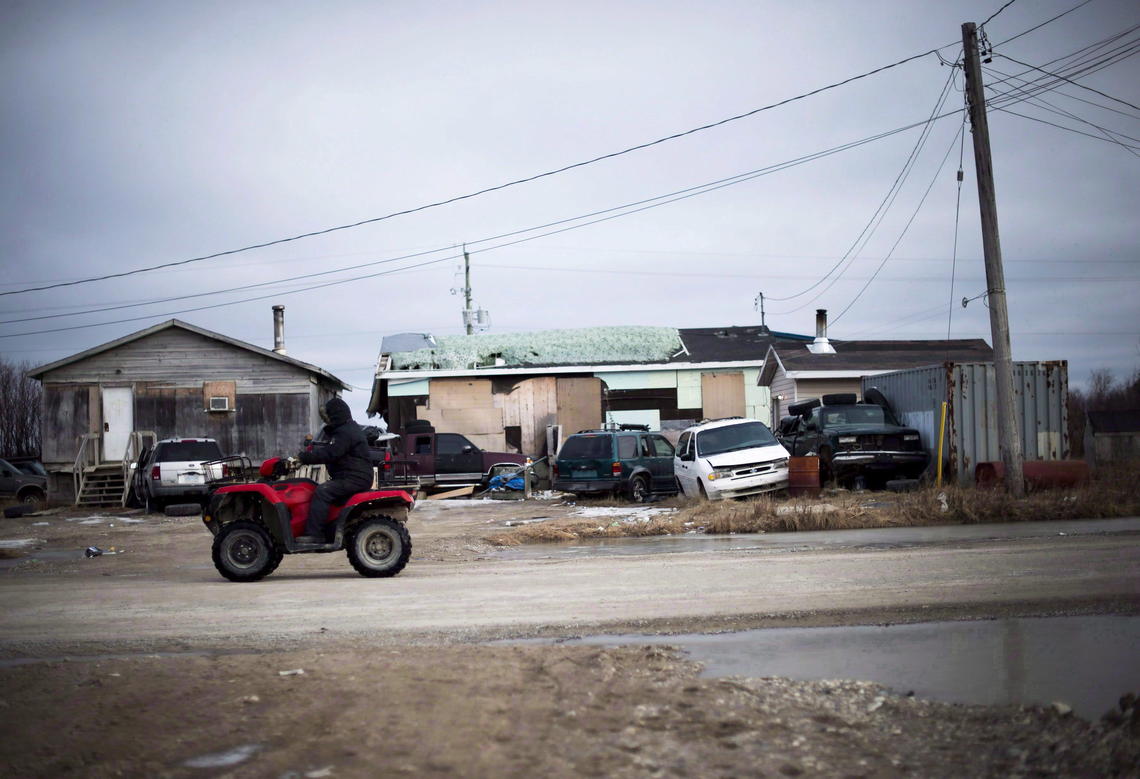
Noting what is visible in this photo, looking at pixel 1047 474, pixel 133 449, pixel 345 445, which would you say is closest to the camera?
pixel 345 445

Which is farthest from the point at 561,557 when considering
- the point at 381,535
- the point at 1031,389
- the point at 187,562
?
the point at 1031,389

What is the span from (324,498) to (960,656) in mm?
6507

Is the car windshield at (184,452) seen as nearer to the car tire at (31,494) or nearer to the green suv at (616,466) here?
the green suv at (616,466)

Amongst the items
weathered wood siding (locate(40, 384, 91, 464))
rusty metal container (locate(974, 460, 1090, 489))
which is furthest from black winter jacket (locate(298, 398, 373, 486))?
weathered wood siding (locate(40, 384, 91, 464))

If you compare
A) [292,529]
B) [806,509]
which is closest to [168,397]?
[806,509]

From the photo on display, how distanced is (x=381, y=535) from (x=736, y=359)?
86.2ft

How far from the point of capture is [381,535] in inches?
407

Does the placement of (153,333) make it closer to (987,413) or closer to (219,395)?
(219,395)

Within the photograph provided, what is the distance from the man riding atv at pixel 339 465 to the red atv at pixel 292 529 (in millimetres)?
103

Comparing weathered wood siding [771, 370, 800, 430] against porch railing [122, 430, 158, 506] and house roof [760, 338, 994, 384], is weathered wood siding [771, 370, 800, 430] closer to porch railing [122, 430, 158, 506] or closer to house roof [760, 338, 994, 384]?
house roof [760, 338, 994, 384]

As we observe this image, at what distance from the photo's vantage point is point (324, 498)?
1020 centimetres

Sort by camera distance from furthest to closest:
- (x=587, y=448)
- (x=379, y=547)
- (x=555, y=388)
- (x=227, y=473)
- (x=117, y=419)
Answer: (x=555, y=388), (x=117, y=419), (x=587, y=448), (x=227, y=473), (x=379, y=547)

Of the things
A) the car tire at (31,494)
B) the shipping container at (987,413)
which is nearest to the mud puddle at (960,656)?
the shipping container at (987,413)

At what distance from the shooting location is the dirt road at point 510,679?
4.22 metres
